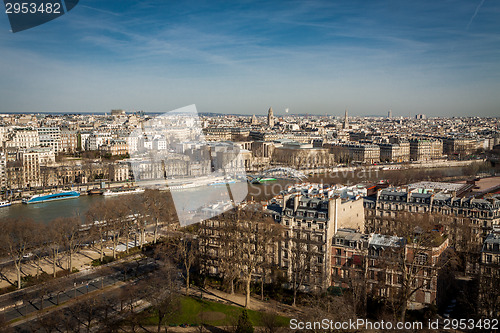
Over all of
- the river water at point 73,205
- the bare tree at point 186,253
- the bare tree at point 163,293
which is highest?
the bare tree at point 186,253

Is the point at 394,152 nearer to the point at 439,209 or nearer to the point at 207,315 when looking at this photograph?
the point at 439,209

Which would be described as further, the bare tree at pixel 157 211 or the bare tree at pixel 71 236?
the bare tree at pixel 157 211

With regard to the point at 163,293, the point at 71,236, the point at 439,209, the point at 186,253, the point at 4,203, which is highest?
the point at 439,209

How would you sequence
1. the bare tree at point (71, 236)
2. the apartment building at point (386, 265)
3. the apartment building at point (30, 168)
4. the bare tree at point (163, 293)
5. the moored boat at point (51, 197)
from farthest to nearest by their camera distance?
the apartment building at point (30, 168) < the moored boat at point (51, 197) < the bare tree at point (71, 236) < the apartment building at point (386, 265) < the bare tree at point (163, 293)

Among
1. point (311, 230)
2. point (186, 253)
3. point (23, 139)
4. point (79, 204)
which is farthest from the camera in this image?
point (23, 139)

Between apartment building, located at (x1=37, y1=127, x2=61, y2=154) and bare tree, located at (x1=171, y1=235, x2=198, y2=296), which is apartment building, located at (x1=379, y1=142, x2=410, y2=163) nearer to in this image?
apartment building, located at (x1=37, y1=127, x2=61, y2=154)

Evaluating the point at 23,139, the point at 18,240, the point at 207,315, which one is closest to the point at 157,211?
the point at 18,240

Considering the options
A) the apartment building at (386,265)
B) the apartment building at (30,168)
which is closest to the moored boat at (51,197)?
the apartment building at (30,168)

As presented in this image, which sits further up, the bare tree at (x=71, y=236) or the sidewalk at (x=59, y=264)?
the bare tree at (x=71, y=236)

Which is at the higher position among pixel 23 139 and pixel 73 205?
pixel 23 139

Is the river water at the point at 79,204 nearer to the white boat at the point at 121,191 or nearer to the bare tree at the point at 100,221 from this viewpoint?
the white boat at the point at 121,191
